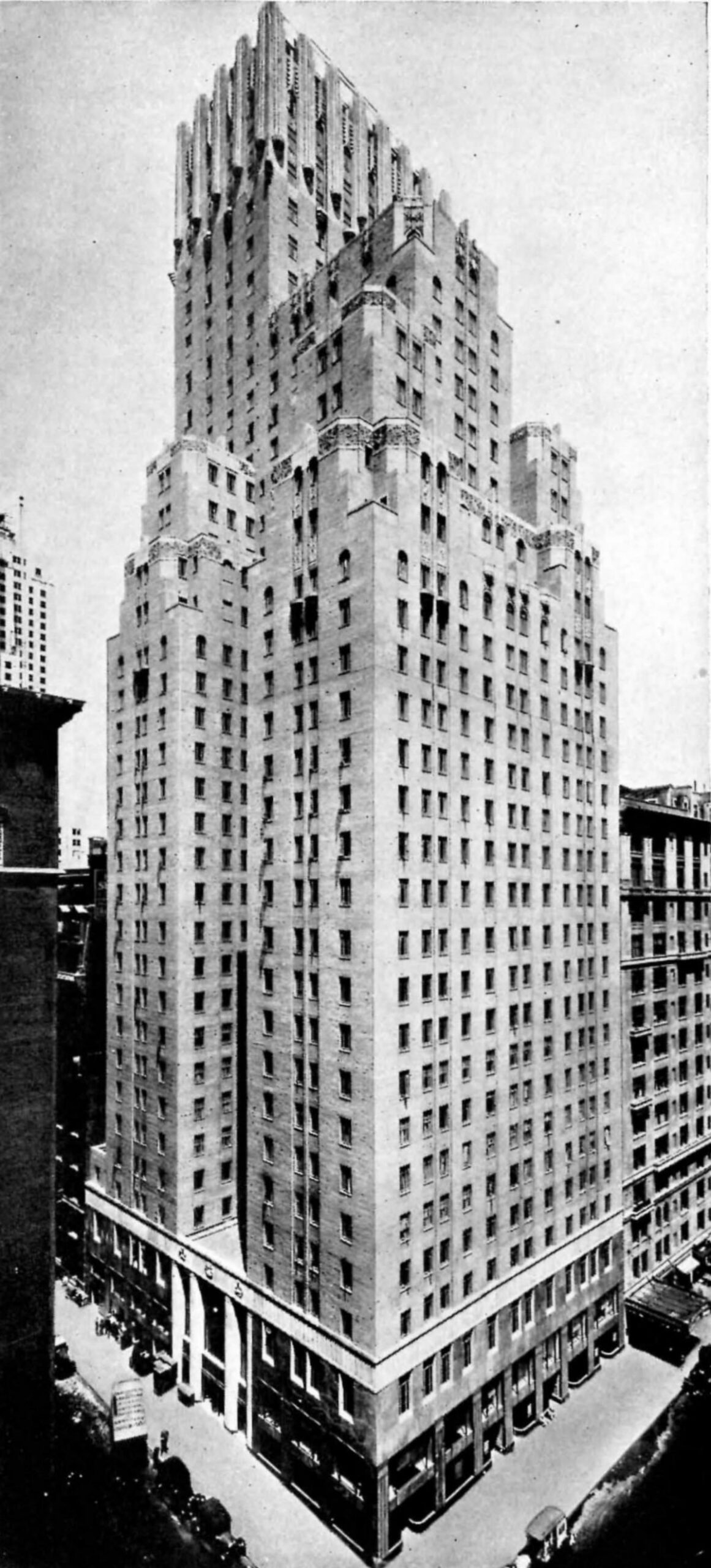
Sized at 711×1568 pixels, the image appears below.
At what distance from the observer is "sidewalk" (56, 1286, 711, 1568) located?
35875 millimetres

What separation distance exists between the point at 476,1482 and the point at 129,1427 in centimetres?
1701

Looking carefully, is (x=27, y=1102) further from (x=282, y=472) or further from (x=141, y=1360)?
(x=282, y=472)

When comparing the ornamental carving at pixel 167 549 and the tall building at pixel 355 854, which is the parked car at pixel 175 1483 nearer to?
the tall building at pixel 355 854

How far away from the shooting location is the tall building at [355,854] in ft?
124

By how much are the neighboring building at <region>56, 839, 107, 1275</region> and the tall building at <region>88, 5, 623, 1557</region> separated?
8.41 ft

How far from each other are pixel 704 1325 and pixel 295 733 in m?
48.3

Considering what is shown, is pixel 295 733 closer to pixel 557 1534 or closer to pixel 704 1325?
pixel 557 1534

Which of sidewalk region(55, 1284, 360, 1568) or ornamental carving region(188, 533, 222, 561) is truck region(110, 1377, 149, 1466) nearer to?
sidewalk region(55, 1284, 360, 1568)

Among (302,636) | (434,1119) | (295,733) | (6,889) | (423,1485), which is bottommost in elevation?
(423,1485)

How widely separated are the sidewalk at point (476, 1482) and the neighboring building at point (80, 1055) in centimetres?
962

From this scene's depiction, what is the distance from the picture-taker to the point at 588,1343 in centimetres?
4956

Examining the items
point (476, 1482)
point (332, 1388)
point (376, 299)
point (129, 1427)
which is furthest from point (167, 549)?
point (476, 1482)

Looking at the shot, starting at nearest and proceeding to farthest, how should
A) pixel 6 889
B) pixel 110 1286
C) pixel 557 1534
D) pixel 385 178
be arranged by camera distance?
pixel 6 889, pixel 557 1534, pixel 110 1286, pixel 385 178

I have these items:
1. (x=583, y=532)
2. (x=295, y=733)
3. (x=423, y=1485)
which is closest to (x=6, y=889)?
(x=295, y=733)
